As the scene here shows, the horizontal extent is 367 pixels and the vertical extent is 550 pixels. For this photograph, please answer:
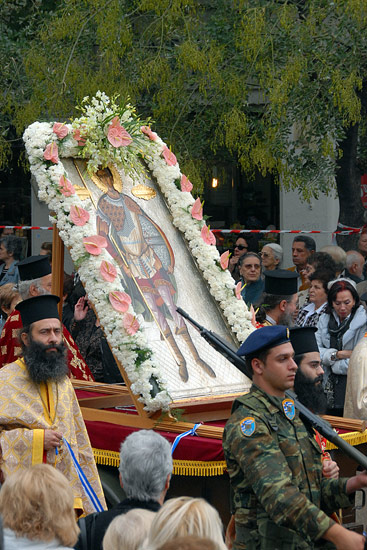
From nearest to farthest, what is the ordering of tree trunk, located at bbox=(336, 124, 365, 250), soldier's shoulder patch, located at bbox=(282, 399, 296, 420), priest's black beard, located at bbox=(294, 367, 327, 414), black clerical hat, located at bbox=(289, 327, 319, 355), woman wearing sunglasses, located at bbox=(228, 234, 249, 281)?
soldier's shoulder patch, located at bbox=(282, 399, 296, 420) < priest's black beard, located at bbox=(294, 367, 327, 414) < black clerical hat, located at bbox=(289, 327, 319, 355) < woman wearing sunglasses, located at bbox=(228, 234, 249, 281) < tree trunk, located at bbox=(336, 124, 365, 250)

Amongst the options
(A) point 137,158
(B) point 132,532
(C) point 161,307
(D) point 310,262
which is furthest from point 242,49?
(B) point 132,532

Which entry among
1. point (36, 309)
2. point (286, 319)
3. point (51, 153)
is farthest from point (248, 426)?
point (286, 319)

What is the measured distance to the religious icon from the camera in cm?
745

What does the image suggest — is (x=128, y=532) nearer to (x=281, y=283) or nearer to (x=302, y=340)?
(x=302, y=340)

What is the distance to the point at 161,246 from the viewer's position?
7.97 m

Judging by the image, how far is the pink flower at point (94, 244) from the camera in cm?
727

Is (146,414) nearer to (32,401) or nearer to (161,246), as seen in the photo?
(32,401)

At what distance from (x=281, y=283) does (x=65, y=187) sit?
2093 millimetres

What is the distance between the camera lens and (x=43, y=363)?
6.20 m

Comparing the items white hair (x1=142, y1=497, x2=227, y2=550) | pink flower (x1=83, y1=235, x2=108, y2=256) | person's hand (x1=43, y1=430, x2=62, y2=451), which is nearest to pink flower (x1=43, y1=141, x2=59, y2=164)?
pink flower (x1=83, y1=235, x2=108, y2=256)

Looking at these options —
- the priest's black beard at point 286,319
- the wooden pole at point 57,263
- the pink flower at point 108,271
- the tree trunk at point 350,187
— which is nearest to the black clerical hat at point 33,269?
the wooden pole at point 57,263

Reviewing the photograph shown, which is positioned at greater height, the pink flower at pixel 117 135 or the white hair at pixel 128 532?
the pink flower at pixel 117 135

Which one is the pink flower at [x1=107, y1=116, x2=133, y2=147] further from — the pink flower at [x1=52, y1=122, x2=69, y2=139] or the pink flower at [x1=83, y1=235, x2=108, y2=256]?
the pink flower at [x1=83, y1=235, x2=108, y2=256]

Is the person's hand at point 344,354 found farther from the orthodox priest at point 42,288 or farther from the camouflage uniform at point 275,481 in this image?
the camouflage uniform at point 275,481
